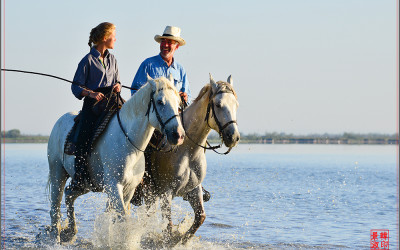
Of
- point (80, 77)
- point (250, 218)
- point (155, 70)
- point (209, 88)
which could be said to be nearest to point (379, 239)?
point (250, 218)

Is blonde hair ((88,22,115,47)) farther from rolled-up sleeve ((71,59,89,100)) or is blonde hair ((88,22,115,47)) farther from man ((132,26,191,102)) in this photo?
man ((132,26,191,102))

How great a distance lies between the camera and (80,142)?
7.27m

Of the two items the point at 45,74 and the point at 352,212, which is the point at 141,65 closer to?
the point at 45,74

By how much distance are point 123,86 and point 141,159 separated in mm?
1334

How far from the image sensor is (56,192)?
27.0ft

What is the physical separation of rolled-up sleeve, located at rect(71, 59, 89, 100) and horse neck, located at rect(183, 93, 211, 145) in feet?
4.36

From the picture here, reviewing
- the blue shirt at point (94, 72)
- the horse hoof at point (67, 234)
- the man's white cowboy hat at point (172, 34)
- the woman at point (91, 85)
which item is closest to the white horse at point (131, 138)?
the woman at point (91, 85)

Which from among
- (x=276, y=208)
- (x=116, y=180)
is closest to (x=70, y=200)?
(x=116, y=180)

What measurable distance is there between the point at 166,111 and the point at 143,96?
0.48m

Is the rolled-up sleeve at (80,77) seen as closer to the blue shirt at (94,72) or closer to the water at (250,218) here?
the blue shirt at (94,72)

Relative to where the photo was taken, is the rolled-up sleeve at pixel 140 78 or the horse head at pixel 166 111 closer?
the horse head at pixel 166 111

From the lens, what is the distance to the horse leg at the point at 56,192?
816cm

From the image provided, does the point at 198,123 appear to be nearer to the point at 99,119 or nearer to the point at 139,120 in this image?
the point at 139,120

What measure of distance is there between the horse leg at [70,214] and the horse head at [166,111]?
74.5 inches
